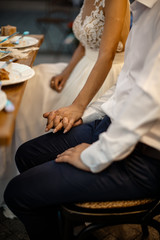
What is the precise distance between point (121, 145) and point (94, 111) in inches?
20.6

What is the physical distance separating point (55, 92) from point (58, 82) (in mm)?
78

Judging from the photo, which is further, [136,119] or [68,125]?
[68,125]

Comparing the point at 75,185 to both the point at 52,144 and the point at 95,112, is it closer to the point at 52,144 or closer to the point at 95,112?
the point at 52,144

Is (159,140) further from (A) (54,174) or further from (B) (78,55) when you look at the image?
(B) (78,55)

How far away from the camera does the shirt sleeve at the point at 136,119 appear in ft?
2.62

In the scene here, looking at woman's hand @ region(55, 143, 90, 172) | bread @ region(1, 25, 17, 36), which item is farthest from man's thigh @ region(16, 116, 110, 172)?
bread @ region(1, 25, 17, 36)

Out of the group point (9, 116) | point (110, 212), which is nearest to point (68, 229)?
point (110, 212)

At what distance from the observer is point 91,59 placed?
176cm

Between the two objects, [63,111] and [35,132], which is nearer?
[63,111]

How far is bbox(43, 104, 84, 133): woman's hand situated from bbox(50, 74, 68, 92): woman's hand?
1.56ft

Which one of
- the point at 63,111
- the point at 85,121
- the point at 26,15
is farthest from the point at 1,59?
the point at 26,15

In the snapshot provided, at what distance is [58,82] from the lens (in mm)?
1806

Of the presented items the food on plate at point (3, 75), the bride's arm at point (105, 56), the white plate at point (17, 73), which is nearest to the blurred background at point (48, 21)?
the bride's arm at point (105, 56)

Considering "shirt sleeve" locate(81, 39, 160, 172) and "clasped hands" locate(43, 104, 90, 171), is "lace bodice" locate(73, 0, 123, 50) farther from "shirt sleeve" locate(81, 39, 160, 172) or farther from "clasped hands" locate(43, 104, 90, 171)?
"shirt sleeve" locate(81, 39, 160, 172)
